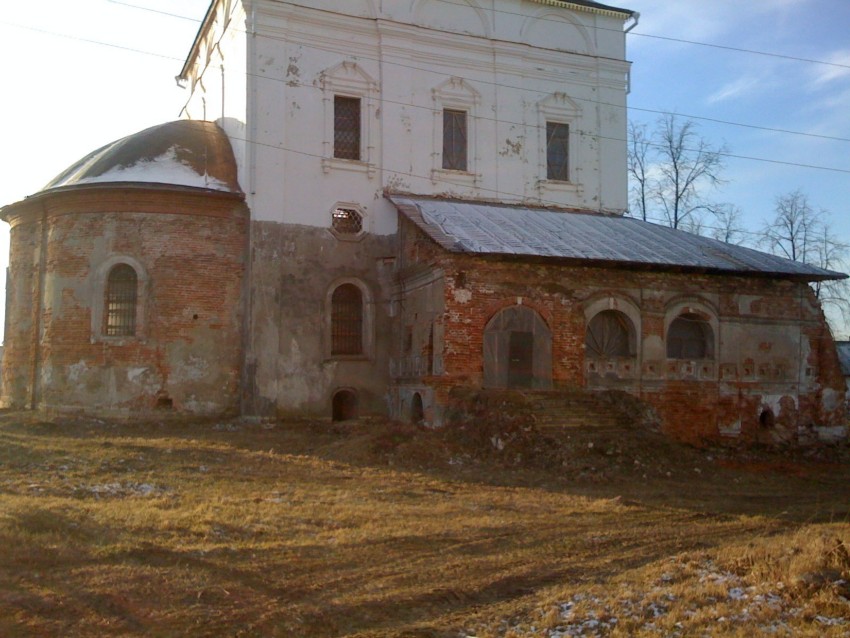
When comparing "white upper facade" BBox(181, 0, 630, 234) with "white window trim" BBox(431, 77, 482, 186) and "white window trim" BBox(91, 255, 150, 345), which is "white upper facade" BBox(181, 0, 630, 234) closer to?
"white window trim" BBox(431, 77, 482, 186)

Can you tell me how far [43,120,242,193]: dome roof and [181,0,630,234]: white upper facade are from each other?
486 millimetres

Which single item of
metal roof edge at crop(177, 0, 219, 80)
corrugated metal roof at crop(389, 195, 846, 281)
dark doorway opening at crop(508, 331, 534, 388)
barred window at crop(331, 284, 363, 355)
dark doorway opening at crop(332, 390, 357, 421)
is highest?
metal roof edge at crop(177, 0, 219, 80)

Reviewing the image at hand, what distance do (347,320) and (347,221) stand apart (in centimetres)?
243

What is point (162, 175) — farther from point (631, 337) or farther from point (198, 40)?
point (631, 337)

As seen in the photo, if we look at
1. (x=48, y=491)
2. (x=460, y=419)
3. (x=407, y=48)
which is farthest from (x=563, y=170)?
(x=48, y=491)

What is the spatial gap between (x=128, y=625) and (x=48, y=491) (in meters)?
5.71

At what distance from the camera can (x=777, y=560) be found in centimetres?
805

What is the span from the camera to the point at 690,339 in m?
20.0

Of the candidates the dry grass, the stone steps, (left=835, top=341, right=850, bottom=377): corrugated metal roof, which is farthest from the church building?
(left=835, top=341, right=850, bottom=377): corrugated metal roof

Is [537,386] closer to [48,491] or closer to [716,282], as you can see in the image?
[716,282]

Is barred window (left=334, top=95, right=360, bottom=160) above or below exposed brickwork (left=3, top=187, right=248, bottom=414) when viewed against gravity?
above

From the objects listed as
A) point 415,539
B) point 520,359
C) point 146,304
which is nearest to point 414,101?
point 520,359

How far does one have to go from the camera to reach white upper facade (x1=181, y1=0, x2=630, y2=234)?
2070 cm

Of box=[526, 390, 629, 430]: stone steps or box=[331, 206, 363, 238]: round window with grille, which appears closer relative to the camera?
box=[526, 390, 629, 430]: stone steps
